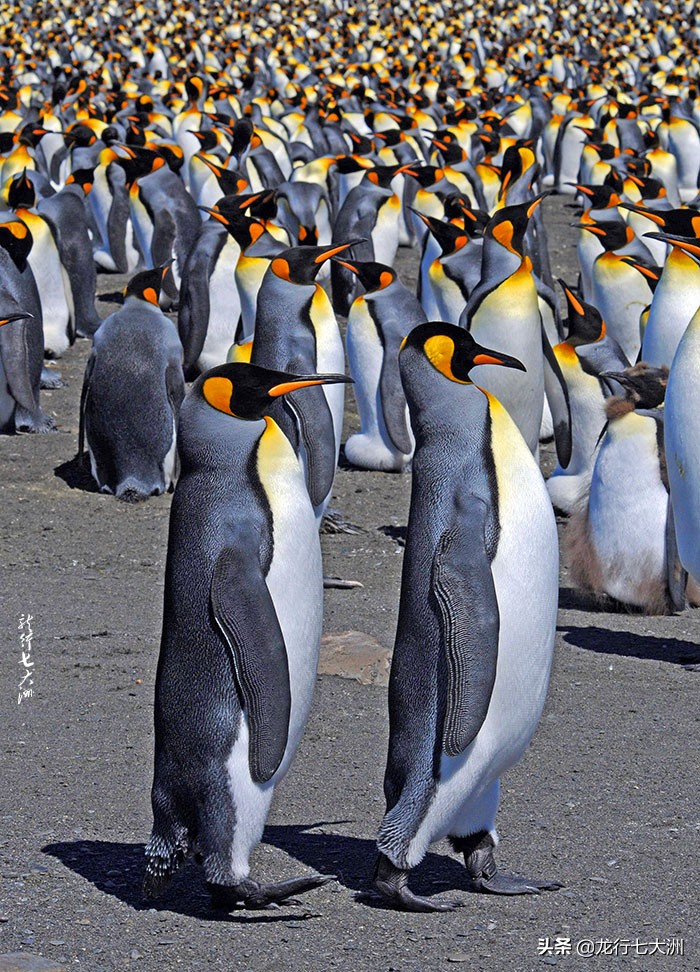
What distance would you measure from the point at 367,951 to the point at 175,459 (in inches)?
181

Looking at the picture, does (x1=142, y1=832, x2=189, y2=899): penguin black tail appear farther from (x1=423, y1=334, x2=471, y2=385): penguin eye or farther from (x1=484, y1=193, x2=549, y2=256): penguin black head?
(x1=484, y1=193, x2=549, y2=256): penguin black head

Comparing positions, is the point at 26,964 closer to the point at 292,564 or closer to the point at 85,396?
the point at 292,564

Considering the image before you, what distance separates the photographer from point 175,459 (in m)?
7.59

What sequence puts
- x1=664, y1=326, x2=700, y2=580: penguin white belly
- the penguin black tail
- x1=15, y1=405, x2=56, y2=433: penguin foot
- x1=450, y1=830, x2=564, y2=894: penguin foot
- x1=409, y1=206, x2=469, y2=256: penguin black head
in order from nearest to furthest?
the penguin black tail, x1=450, y1=830, x2=564, y2=894: penguin foot, x1=664, y1=326, x2=700, y2=580: penguin white belly, x1=15, y1=405, x2=56, y2=433: penguin foot, x1=409, y1=206, x2=469, y2=256: penguin black head

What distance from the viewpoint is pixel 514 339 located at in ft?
21.7

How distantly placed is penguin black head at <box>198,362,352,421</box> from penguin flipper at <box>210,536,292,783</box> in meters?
0.34

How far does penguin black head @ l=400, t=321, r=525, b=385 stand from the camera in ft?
11.5

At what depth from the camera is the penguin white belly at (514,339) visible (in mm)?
6621

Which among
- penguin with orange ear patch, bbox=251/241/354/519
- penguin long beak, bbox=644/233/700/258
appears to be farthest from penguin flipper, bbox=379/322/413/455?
penguin long beak, bbox=644/233/700/258

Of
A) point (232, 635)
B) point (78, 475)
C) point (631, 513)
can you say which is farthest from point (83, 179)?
point (232, 635)

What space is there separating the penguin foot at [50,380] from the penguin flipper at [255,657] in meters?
6.40

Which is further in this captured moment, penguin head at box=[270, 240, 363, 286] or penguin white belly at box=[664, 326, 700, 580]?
penguin head at box=[270, 240, 363, 286]

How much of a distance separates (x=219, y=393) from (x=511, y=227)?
3.64 metres

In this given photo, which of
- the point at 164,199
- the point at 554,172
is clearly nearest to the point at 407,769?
the point at 164,199
